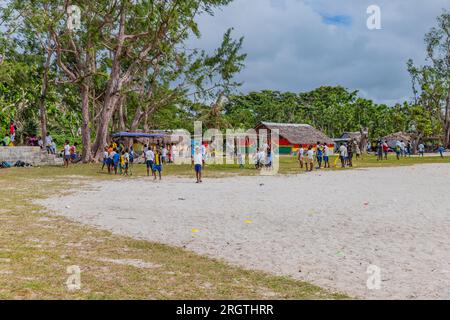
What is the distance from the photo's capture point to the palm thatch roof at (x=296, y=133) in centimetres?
6250

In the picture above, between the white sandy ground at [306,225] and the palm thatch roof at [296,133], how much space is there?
44.5 meters

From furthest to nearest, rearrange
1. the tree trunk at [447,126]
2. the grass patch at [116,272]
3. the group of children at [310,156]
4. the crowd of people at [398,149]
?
the tree trunk at [447,126] → the crowd of people at [398,149] → the group of children at [310,156] → the grass patch at [116,272]

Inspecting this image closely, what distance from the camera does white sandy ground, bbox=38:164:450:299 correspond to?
652 centimetres

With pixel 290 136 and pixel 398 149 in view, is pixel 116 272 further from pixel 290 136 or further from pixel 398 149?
pixel 290 136

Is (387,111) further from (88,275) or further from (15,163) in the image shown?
(88,275)

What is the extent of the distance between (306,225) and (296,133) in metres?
55.2

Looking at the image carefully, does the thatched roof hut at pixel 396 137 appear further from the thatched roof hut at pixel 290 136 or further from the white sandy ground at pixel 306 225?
the white sandy ground at pixel 306 225

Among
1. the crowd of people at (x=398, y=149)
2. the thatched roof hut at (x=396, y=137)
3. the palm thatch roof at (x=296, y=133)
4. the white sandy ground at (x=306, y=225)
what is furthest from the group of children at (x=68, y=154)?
the thatched roof hut at (x=396, y=137)

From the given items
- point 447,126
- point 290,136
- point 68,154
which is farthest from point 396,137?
point 68,154

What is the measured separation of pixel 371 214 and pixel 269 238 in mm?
3690

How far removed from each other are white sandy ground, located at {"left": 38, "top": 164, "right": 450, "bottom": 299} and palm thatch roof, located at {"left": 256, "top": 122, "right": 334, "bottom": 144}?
4454cm

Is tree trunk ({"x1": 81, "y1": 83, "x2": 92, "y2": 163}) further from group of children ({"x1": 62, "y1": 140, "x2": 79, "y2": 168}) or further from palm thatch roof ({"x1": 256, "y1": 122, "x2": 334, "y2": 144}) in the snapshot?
palm thatch roof ({"x1": 256, "y1": 122, "x2": 334, "y2": 144})

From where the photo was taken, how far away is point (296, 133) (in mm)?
64562
